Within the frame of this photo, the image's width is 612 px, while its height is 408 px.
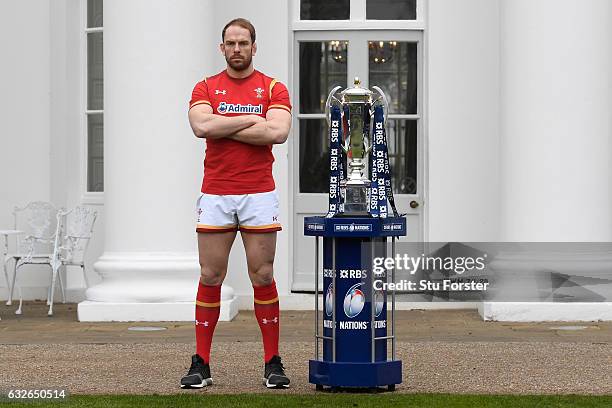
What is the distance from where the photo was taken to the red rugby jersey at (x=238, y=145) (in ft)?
24.7

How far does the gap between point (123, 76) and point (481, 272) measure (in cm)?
368

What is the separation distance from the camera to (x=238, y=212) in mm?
7578

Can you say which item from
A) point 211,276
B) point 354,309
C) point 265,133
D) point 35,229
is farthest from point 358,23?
point 354,309

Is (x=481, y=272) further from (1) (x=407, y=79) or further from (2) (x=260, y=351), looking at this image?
(2) (x=260, y=351)

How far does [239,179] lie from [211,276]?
1.82 ft

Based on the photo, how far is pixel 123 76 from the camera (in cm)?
1203

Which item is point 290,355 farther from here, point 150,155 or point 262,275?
point 150,155

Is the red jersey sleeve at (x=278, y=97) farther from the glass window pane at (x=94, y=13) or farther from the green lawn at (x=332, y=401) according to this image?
the glass window pane at (x=94, y=13)

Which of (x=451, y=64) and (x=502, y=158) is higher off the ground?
(x=451, y=64)

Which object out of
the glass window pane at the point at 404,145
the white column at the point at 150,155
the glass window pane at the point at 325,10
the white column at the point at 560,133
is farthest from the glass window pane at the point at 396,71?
the white column at the point at 150,155

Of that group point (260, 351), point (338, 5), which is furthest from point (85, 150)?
point (260, 351)

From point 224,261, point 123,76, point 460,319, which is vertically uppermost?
point 123,76

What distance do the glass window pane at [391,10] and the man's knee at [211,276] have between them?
20.1ft

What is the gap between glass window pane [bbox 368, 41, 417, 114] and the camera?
43.6 feet
